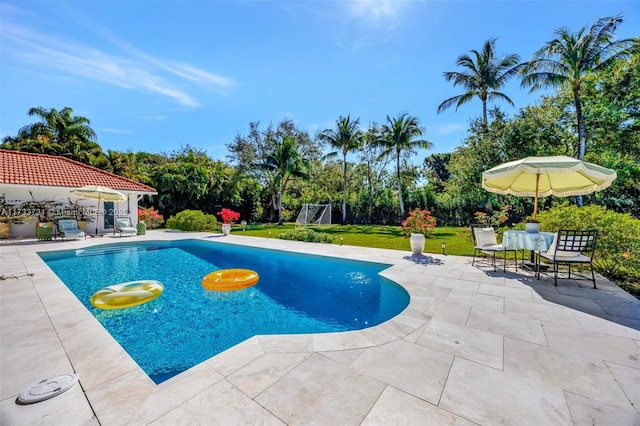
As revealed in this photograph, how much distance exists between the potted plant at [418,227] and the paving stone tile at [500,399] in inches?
246

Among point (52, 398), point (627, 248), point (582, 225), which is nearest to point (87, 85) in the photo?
point (52, 398)

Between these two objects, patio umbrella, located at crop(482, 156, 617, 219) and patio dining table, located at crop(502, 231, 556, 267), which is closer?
patio umbrella, located at crop(482, 156, 617, 219)

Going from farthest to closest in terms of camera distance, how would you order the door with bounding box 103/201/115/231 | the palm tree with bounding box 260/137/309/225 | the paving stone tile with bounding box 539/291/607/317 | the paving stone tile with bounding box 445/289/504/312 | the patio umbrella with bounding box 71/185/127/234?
the palm tree with bounding box 260/137/309/225
the door with bounding box 103/201/115/231
the patio umbrella with bounding box 71/185/127/234
the paving stone tile with bounding box 445/289/504/312
the paving stone tile with bounding box 539/291/607/317

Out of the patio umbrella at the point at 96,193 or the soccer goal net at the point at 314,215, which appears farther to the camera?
the soccer goal net at the point at 314,215

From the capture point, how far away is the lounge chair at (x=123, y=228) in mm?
13297

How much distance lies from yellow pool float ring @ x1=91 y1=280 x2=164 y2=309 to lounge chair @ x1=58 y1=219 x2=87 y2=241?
893 cm

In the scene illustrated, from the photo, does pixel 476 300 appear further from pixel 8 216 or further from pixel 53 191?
pixel 53 191

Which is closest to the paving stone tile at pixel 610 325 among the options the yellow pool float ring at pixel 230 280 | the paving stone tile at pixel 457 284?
the paving stone tile at pixel 457 284

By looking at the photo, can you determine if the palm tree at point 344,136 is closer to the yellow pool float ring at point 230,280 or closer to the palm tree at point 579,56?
the palm tree at point 579,56

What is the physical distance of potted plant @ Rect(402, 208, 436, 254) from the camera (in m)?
8.54

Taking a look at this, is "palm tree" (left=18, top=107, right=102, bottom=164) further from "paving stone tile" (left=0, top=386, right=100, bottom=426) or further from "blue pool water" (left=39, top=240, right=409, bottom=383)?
"paving stone tile" (left=0, top=386, right=100, bottom=426)

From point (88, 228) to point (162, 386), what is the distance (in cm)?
1617

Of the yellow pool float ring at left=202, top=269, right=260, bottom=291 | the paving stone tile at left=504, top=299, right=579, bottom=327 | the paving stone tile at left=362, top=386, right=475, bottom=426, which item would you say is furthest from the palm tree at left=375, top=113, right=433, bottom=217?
the paving stone tile at left=362, top=386, right=475, bottom=426

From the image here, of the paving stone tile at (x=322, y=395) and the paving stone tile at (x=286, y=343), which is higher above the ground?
the paving stone tile at (x=322, y=395)
